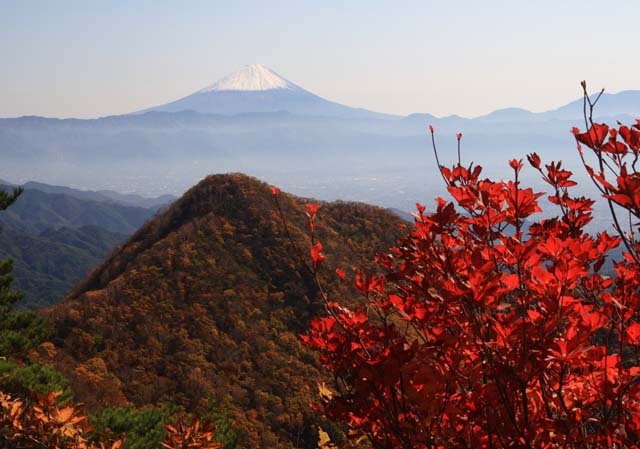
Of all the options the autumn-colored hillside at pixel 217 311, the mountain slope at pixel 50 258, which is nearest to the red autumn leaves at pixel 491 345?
the autumn-colored hillside at pixel 217 311

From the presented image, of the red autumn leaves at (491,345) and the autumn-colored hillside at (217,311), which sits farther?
the autumn-colored hillside at (217,311)

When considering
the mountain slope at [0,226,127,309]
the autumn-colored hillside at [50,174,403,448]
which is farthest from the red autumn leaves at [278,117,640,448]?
the mountain slope at [0,226,127,309]

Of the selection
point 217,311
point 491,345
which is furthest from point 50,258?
point 491,345

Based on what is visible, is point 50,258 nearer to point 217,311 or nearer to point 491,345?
point 217,311

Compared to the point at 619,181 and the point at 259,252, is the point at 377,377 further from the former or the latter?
the point at 259,252

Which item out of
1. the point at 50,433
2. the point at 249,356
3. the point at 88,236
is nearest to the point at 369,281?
the point at 50,433

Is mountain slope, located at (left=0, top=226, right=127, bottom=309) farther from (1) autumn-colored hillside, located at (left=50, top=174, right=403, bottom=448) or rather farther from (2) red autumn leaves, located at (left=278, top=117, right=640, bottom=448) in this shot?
(2) red autumn leaves, located at (left=278, top=117, right=640, bottom=448)

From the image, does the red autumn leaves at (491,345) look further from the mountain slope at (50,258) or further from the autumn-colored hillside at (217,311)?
the mountain slope at (50,258)
